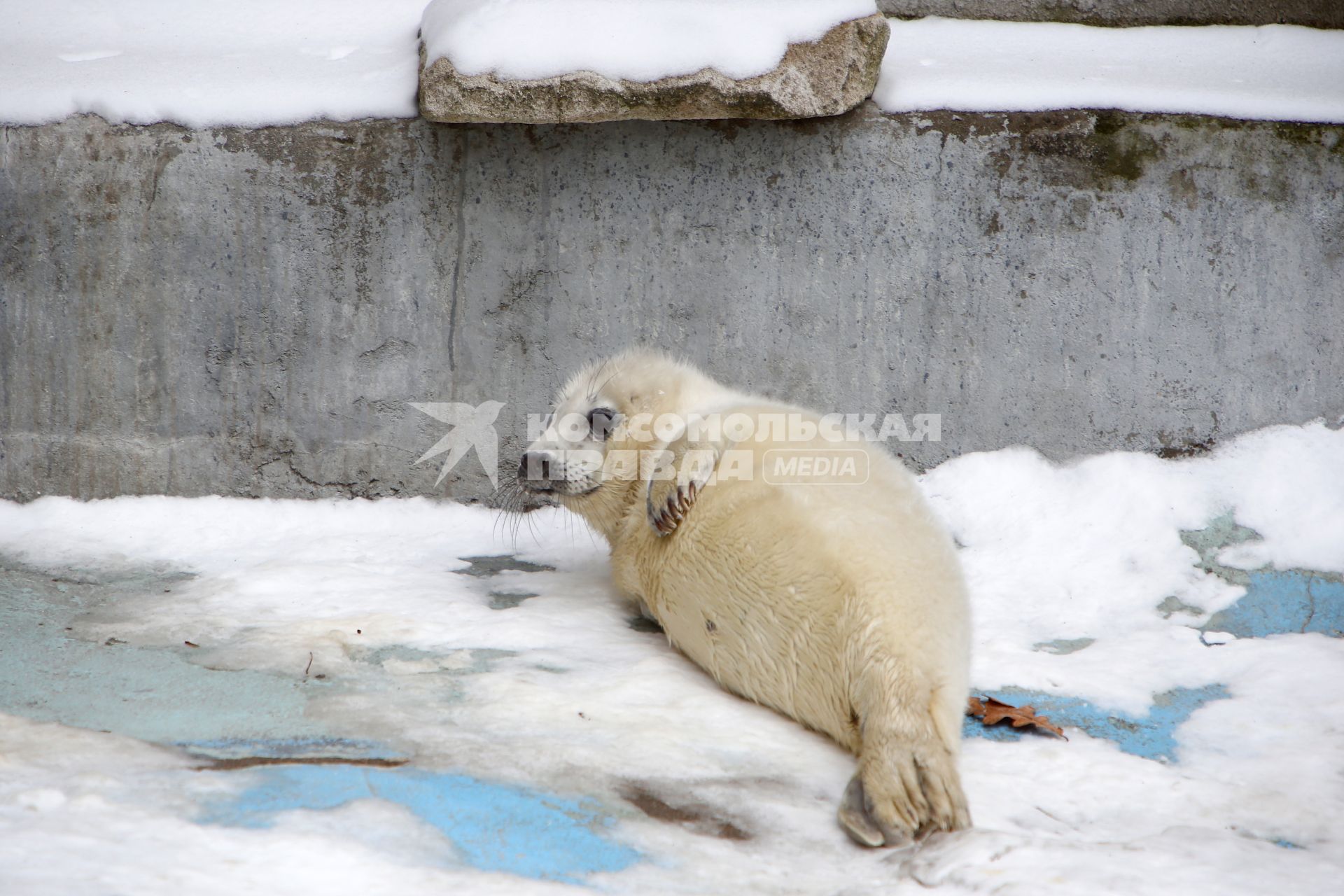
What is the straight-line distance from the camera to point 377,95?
4469 millimetres

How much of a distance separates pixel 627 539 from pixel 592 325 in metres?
1.26

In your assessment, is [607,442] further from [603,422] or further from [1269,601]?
[1269,601]

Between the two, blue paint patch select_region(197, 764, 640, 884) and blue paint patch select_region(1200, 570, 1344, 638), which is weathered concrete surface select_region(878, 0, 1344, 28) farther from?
blue paint patch select_region(197, 764, 640, 884)

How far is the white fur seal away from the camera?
2.50 m

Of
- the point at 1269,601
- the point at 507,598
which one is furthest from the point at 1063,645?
the point at 507,598

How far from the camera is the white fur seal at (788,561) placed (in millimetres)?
2500

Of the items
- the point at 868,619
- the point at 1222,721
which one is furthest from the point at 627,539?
the point at 1222,721

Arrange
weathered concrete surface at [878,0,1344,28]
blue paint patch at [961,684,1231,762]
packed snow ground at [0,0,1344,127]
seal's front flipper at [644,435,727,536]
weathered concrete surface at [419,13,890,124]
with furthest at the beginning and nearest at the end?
weathered concrete surface at [878,0,1344,28] → packed snow ground at [0,0,1344,127] → weathered concrete surface at [419,13,890,124] → seal's front flipper at [644,435,727,536] → blue paint patch at [961,684,1231,762]

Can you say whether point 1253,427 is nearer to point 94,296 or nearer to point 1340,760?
point 1340,760

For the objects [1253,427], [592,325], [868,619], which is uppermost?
[592,325]

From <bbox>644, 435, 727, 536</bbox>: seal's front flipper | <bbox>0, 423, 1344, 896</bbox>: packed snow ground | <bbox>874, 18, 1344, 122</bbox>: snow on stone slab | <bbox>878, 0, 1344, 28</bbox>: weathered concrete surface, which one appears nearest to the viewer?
<bbox>0, 423, 1344, 896</bbox>: packed snow ground

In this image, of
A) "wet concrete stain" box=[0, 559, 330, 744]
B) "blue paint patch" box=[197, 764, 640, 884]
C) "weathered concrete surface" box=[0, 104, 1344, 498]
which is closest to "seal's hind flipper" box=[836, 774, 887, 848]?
"blue paint patch" box=[197, 764, 640, 884]

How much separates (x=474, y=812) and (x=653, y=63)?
2.94 meters

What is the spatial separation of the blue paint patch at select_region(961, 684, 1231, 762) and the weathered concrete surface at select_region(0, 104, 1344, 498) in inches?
62.5
